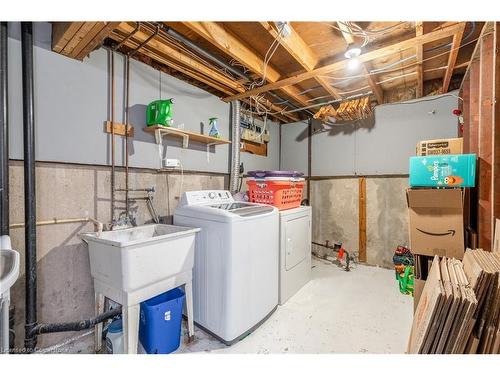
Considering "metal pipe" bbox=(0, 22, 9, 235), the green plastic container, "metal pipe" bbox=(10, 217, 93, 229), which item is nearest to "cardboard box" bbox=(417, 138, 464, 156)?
the green plastic container

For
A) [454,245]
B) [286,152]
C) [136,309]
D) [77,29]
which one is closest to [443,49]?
[454,245]

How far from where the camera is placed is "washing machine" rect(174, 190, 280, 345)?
1.83 metres

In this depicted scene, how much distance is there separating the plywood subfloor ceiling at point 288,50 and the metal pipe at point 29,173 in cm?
18

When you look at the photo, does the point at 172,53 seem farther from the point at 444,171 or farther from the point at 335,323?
the point at 335,323

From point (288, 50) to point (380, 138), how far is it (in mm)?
2175

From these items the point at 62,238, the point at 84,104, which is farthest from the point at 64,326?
the point at 84,104

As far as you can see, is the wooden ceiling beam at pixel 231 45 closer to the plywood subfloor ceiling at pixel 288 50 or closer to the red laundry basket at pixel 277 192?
the plywood subfloor ceiling at pixel 288 50

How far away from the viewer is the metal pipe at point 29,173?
1.52 meters

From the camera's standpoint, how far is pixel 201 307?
2004 mm

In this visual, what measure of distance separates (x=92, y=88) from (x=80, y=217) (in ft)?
3.31

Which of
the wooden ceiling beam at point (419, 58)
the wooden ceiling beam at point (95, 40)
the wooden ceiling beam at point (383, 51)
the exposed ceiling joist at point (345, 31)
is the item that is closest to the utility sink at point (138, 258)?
the wooden ceiling beam at point (95, 40)

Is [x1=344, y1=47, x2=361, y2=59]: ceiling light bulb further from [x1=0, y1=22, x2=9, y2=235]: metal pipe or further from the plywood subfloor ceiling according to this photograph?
[x1=0, y1=22, x2=9, y2=235]: metal pipe

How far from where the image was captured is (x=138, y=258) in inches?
58.7

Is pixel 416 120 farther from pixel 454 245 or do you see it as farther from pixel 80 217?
pixel 80 217
